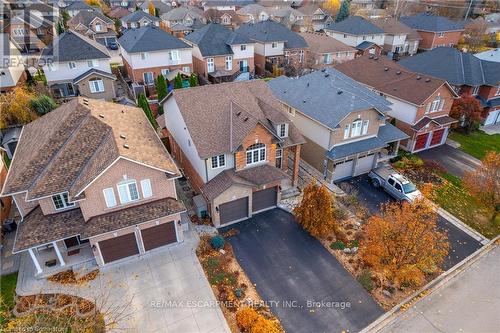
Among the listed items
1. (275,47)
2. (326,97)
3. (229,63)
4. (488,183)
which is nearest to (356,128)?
(326,97)

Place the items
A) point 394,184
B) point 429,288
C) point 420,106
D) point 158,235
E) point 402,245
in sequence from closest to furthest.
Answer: point 402,245
point 429,288
point 158,235
point 394,184
point 420,106

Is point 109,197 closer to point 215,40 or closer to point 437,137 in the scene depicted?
point 437,137

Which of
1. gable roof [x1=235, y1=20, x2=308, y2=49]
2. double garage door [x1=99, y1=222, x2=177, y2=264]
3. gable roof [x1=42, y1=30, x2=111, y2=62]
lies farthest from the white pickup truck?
gable roof [x1=42, y1=30, x2=111, y2=62]

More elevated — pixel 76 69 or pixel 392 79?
pixel 76 69

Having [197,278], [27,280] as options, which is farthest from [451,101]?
[27,280]

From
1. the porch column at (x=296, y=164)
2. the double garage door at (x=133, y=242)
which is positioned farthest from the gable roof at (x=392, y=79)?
the double garage door at (x=133, y=242)

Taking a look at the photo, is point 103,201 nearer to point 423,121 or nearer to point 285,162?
point 285,162

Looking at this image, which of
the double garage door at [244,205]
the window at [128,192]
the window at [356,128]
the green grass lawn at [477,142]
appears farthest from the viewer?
the green grass lawn at [477,142]

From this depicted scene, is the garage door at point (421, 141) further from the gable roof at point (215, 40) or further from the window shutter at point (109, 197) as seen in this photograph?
the window shutter at point (109, 197)
